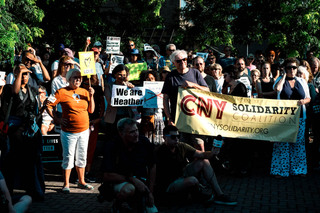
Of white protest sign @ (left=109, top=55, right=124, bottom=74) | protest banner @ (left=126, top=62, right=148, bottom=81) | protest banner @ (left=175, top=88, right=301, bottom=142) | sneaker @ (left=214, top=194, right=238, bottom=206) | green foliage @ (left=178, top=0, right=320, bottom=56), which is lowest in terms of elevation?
sneaker @ (left=214, top=194, right=238, bottom=206)

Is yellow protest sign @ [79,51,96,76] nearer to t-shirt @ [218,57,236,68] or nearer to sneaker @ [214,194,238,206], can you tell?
sneaker @ [214,194,238,206]

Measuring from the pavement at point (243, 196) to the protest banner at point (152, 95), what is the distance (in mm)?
1656

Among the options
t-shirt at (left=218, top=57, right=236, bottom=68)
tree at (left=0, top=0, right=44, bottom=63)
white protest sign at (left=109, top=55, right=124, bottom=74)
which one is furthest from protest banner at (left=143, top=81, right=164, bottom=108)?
t-shirt at (left=218, top=57, right=236, bottom=68)

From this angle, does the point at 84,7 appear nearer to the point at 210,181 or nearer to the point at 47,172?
the point at 47,172

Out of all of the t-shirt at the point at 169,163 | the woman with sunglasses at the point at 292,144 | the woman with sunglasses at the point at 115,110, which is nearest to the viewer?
the t-shirt at the point at 169,163

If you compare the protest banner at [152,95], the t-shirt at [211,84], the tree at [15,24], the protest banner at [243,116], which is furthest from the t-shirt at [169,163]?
the tree at [15,24]

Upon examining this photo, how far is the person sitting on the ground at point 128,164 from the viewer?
601 cm

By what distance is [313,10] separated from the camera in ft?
47.8

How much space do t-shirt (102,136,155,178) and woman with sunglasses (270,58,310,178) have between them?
3.46 metres

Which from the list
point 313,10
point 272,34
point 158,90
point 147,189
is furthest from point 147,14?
point 147,189

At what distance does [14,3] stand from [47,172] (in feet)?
20.2

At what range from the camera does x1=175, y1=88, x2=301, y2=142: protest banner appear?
8.22 metres

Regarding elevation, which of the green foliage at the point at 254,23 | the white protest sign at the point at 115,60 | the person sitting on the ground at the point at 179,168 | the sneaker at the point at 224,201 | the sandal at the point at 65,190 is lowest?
the sandal at the point at 65,190

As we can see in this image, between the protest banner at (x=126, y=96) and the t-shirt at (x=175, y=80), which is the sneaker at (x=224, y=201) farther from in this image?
the protest banner at (x=126, y=96)
